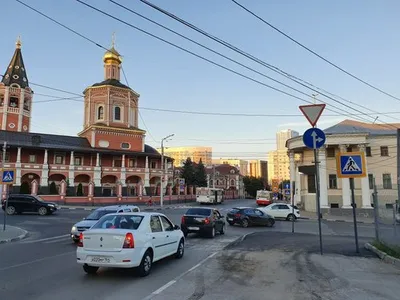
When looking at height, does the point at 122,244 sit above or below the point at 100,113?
below

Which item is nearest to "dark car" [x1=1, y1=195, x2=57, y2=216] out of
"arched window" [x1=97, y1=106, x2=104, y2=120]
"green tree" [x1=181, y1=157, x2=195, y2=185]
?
"arched window" [x1=97, y1=106, x2=104, y2=120]

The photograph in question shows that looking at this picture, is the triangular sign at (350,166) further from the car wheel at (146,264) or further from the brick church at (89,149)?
the brick church at (89,149)

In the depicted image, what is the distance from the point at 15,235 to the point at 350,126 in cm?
4125

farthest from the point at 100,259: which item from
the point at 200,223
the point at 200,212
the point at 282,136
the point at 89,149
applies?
the point at 282,136

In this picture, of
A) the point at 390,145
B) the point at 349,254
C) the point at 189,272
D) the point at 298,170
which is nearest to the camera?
the point at 189,272

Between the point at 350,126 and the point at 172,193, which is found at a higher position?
the point at 350,126

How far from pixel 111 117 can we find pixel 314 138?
59597 mm

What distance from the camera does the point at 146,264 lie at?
8.68m

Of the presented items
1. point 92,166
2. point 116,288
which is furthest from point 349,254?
point 92,166

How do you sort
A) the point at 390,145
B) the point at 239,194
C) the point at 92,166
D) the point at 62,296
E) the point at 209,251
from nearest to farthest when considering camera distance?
the point at 62,296 → the point at 209,251 → the point at 390,145 → the point at 92,166 → the point at 239,194

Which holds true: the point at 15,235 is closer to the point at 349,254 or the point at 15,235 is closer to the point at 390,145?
the point at 349,254

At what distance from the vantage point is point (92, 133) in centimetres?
6462

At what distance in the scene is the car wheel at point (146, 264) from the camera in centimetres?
845

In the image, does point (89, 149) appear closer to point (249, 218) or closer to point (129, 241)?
point (249, 218)
